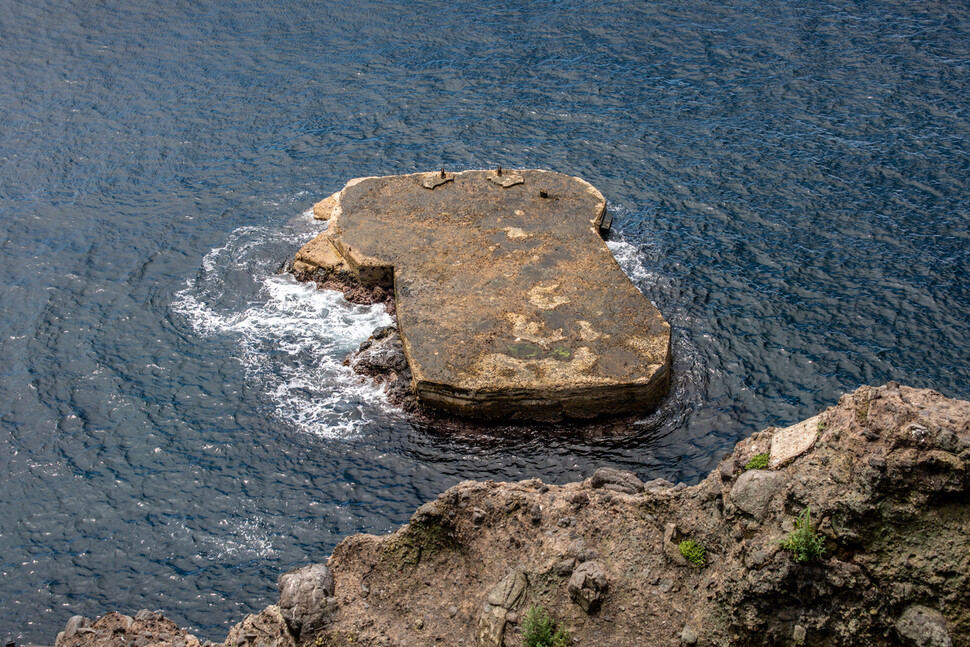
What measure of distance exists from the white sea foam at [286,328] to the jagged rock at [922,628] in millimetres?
14311

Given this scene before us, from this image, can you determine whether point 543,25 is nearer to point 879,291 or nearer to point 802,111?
point 802,111

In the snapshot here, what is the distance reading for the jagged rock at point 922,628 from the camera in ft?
39.8

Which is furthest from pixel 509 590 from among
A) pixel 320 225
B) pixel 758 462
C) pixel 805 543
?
pixel 320 225

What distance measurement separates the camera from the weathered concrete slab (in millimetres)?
22312

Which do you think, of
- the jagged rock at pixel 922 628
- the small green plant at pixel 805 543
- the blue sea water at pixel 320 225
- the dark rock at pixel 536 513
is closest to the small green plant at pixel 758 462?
the small green plant at pixel 805 543

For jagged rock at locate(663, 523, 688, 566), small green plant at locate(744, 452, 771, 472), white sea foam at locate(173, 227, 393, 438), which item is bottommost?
white sea foam at locate(173, 227, 393, 438)

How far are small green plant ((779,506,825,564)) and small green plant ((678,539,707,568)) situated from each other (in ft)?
6.05

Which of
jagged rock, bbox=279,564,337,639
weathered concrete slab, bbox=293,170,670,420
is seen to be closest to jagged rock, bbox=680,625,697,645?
jagged rock, bbox=279,564,337,639

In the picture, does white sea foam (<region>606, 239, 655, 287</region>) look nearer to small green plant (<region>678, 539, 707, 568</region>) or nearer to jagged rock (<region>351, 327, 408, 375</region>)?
jagged rock (<region>351, 327, 408, 375</region>)

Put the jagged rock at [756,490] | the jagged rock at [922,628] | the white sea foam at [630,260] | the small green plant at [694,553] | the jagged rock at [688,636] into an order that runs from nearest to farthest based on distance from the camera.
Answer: the jagged rock at [922,628] → the jagged rock at [756,490] → the jagged rock at [688,636] → the small green plant at [694,553] → the white sea foam at [630,260]

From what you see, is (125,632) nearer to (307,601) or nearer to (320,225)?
(307,601)

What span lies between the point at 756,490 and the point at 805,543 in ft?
4.08

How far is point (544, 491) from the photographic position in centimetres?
1689

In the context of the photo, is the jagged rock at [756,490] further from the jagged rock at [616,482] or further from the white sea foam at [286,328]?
the white sea foam at [286,328]
